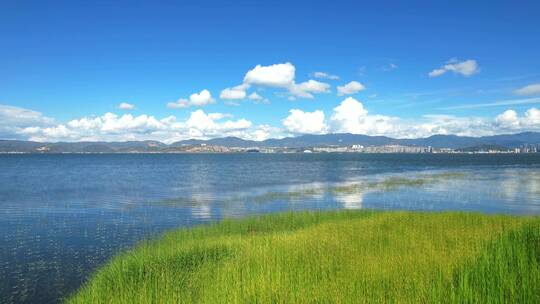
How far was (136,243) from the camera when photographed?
24.9 m

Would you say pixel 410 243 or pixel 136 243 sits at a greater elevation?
pixel 410 243

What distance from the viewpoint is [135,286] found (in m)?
14.2

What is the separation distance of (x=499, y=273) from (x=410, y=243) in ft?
19.0

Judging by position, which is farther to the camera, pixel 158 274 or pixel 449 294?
pixel 158 274

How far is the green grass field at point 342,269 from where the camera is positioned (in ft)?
36.3

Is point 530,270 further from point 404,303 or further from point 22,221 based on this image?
point 22,221

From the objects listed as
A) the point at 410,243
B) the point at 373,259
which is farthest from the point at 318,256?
the point at 410,243

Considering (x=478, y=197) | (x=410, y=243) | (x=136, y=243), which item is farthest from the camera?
(x=478, y=197)

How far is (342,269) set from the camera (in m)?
13.9

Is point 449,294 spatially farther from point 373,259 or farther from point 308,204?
point 308,204

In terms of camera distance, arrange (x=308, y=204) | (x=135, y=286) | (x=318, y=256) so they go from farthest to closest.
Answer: (x=308, y=204)
(x=318, y=256)
(x=135, y=286)

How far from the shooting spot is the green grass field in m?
11.1

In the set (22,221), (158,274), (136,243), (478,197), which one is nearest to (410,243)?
(158,274)

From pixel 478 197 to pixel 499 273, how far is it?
4075 cm
